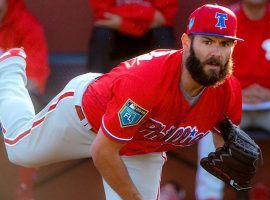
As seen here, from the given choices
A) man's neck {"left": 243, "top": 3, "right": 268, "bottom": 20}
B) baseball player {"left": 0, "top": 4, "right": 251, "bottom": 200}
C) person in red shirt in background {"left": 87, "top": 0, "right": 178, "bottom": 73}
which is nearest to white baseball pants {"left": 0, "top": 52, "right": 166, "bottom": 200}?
baseball player {"left": 0, "top": 4, "right": 251, "bottom": 200}

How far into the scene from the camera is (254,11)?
→ 207 inches

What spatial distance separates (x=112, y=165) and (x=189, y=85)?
0.49 metres

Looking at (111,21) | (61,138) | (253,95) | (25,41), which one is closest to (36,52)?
(25,41)

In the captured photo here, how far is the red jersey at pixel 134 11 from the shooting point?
5309 mm

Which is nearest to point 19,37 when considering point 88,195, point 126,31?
point 126,31

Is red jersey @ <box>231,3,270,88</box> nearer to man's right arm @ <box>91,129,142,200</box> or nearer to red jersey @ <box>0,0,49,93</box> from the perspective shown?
red jersey @ <box>0,0,49,93</box>

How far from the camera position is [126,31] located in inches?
209

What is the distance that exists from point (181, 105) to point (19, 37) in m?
1.80

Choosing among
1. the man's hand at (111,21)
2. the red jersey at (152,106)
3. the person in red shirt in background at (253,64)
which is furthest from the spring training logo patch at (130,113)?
the man's hand at (111,21)

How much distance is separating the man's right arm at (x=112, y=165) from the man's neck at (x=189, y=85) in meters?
0.39

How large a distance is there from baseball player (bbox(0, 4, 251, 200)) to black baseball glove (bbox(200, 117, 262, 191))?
0.26 ft

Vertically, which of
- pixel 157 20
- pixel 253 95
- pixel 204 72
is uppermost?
pixel 204 72

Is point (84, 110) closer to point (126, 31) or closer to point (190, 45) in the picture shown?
point (190, 45)

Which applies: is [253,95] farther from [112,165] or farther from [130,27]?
[112,165]
